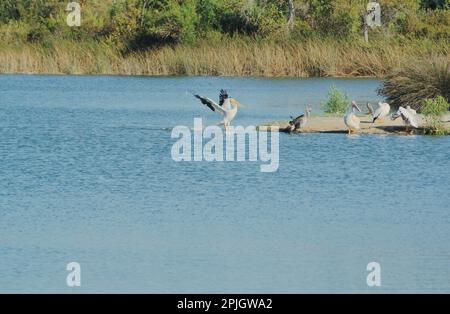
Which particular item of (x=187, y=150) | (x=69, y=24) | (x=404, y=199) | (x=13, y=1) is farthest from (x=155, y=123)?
(x=13, y=1)

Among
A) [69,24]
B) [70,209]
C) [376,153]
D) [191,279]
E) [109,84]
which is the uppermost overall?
[69,24]

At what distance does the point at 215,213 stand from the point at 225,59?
2849 cm

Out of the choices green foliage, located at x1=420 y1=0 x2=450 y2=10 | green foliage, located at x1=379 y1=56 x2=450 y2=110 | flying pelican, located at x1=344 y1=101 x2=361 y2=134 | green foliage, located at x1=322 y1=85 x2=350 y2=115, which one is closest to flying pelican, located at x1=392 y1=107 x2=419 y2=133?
flying pelican, located at x1=344 y1=101 x2=361 y2=134

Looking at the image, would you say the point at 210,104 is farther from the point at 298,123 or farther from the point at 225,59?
the point at 225,59

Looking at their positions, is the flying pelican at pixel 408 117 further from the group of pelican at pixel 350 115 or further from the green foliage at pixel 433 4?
the green foliage at pixel 433 4

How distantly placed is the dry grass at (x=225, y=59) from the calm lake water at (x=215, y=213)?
15.8 metres

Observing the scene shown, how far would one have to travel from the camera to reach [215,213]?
50.7 ft

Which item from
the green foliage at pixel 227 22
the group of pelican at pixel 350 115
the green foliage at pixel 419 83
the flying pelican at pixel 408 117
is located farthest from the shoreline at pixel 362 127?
the green foliage at pixel 227 22

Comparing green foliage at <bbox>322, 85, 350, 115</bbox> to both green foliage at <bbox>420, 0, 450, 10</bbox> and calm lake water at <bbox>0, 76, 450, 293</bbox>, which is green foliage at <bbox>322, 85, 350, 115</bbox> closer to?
calm lake water at <bbox>0, 76, 450, 293</bbox>

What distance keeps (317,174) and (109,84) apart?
22155mm

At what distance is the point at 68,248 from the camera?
13.3 metres

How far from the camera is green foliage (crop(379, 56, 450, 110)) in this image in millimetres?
27078

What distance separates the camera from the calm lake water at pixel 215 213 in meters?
12.1

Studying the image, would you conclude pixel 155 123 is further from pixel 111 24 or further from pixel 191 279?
pixel 111 24
